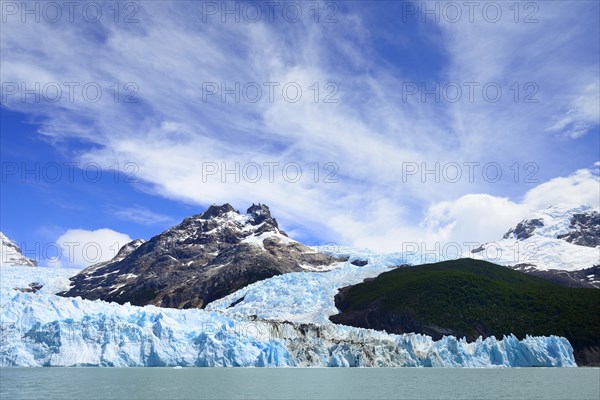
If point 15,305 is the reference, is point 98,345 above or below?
below

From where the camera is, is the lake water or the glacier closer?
the lake water

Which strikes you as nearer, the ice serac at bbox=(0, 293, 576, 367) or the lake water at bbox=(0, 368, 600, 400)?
the lake water at bbox=(0, 368, 600, 400)

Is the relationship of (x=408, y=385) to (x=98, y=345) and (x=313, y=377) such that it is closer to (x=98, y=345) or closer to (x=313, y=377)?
(x=313, y=377)

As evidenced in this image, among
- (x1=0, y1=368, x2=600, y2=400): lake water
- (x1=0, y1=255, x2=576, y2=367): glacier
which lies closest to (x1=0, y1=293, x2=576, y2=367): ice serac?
(x1=0, y1=255, x2=576, y2=367): glacier

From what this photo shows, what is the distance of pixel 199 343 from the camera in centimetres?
7631

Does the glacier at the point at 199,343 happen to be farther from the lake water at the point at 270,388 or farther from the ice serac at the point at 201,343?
the lake water at the point at 270,388

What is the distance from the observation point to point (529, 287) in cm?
17000

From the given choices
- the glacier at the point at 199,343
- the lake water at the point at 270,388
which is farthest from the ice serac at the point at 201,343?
the lake water at the point at 270,388

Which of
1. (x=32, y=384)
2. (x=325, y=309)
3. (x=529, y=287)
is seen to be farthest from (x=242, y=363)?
(x=529, y=287)

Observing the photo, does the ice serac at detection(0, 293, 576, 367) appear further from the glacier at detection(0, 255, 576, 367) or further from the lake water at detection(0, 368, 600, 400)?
the lake water at detection(0, 368, 600, 400)

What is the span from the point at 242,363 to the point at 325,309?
78.2 m

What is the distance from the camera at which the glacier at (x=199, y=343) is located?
6912 cm

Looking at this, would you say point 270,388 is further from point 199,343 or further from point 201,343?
point 199,343

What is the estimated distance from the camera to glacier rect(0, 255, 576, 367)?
69125 mm
